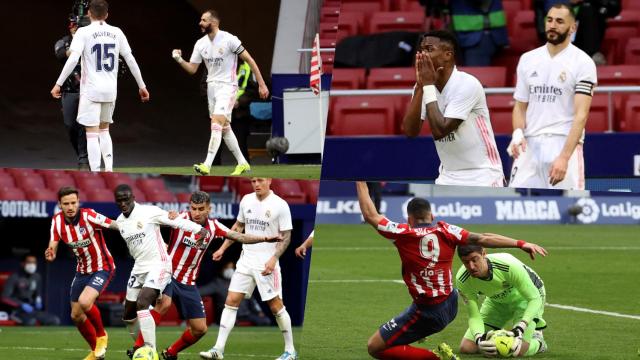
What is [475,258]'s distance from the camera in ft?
23.0

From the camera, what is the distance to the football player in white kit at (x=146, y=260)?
7605 millimetres

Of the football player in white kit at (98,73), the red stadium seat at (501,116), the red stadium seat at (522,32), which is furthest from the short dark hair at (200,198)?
the red stadium seat at (522,32)

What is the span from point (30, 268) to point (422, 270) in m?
6.39

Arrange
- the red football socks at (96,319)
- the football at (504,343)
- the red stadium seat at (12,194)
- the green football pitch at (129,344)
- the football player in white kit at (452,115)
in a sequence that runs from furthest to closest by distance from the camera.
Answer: the red stadium seat at (12,194), the red football socks at (96,319), the green football pitch at (129,344), the football at (504,343), the football player in white kit at (452,115)

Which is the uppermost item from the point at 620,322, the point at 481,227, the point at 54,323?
the point at 481,227

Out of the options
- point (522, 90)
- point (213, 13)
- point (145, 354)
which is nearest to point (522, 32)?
point (213, 13)

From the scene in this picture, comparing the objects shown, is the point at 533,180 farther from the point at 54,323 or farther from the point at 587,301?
the point at 54,323

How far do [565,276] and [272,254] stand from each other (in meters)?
1.88

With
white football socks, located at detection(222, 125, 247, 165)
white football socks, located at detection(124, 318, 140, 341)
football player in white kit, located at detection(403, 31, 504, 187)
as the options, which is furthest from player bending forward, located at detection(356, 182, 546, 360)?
white football socks, located at detection(222, 125, 247, 165)

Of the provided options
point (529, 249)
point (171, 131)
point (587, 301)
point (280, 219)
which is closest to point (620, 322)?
point (587, 301)

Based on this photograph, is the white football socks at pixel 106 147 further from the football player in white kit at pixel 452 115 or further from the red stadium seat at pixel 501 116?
the red stadium seat at pixel 501 116

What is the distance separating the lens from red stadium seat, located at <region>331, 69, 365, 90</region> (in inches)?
474

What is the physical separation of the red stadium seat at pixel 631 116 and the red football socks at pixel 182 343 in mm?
4762

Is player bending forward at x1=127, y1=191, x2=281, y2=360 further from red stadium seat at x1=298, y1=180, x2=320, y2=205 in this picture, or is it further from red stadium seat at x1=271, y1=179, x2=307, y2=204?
red stadium seat at x1=298, y1=180, x2=320, y2=205
